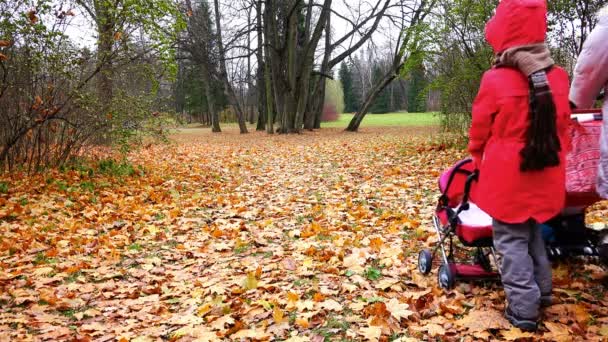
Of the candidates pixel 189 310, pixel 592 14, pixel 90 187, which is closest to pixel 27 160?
pixel 90 187

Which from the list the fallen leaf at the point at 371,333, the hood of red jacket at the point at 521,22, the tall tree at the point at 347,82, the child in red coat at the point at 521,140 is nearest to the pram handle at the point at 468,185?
the child in red coat at the point at 521,140

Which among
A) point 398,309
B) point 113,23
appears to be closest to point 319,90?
point 113,23

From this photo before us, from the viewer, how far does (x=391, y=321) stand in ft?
9.63

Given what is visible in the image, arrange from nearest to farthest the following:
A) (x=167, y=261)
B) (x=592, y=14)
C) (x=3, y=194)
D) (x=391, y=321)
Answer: (x=391, y=321)
(x=167, y=261)
(x=3, y=194)
(x=592, y=14)

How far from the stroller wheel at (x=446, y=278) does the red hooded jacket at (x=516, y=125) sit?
0.76 meters

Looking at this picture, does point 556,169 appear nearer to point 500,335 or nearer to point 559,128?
point 559,128

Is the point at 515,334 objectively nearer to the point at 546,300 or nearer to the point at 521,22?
the point at 546,300

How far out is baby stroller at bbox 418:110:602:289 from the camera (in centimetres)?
290

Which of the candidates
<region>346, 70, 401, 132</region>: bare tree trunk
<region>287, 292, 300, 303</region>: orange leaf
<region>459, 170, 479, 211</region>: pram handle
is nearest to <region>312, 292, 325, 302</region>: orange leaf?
<region>287, 292, 300, 303</region>: orange leaf

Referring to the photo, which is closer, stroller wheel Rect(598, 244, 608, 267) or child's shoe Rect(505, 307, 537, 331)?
child's shoe Rect(505, 307, 537, 331)

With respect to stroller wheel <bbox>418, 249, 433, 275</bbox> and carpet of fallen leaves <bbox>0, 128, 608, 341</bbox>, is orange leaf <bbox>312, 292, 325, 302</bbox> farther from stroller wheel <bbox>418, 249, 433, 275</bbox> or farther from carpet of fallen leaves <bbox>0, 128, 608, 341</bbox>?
stroller wheel <bbox>418, 249, 433, 275</bbox>

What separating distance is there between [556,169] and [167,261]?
12.2ft

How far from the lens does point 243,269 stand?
13.6 feet

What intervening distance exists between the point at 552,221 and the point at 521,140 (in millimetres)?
1286
